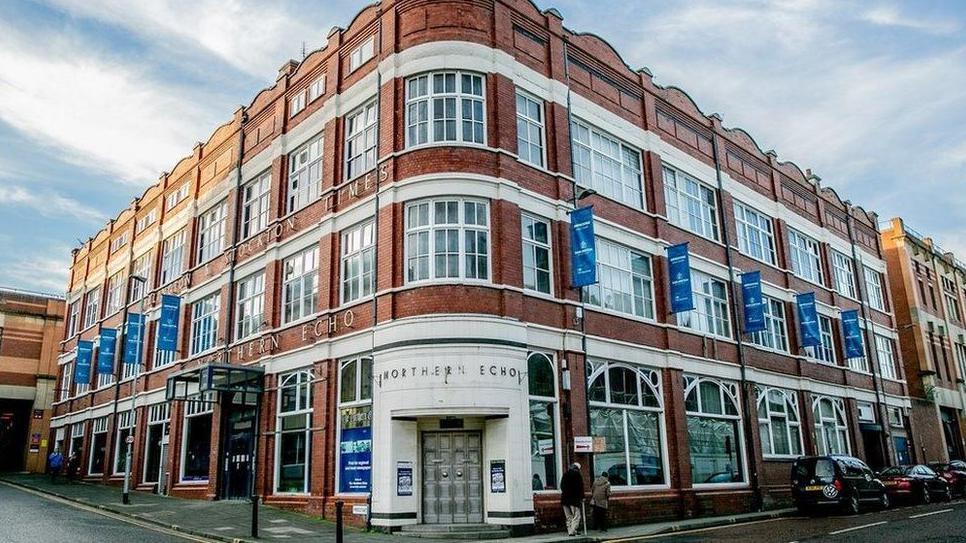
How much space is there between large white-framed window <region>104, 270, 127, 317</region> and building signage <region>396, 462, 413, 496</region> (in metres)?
25.1

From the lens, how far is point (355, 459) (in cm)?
1934

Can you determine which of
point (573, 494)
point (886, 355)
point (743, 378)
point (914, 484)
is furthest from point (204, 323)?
point (886, 355)

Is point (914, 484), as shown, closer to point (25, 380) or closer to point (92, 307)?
point (92, 307)

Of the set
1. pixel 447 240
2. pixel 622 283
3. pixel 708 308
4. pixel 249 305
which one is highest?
pixel 249 305

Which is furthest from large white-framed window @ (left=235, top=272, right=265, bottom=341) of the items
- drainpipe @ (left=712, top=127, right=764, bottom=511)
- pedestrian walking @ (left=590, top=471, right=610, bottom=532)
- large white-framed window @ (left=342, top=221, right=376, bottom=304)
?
drainpipe @ (left=712, top=127, right=764, bottom=511)

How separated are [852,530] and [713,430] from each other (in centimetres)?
828

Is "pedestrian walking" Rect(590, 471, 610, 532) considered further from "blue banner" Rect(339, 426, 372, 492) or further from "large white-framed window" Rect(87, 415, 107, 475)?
"large white-framed window" Rect(87, 415, 107, 475)

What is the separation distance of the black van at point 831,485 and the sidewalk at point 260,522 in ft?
4.68

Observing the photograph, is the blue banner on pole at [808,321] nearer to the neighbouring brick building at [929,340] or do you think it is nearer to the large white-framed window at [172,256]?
the neighbouring brick building at [929,340]

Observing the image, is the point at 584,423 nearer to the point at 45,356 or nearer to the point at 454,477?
the point at 454,477

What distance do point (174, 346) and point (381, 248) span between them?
43.6 ft

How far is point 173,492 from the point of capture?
2716cm

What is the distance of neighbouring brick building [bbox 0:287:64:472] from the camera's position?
46.5m

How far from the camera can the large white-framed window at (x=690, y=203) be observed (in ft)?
86.6
